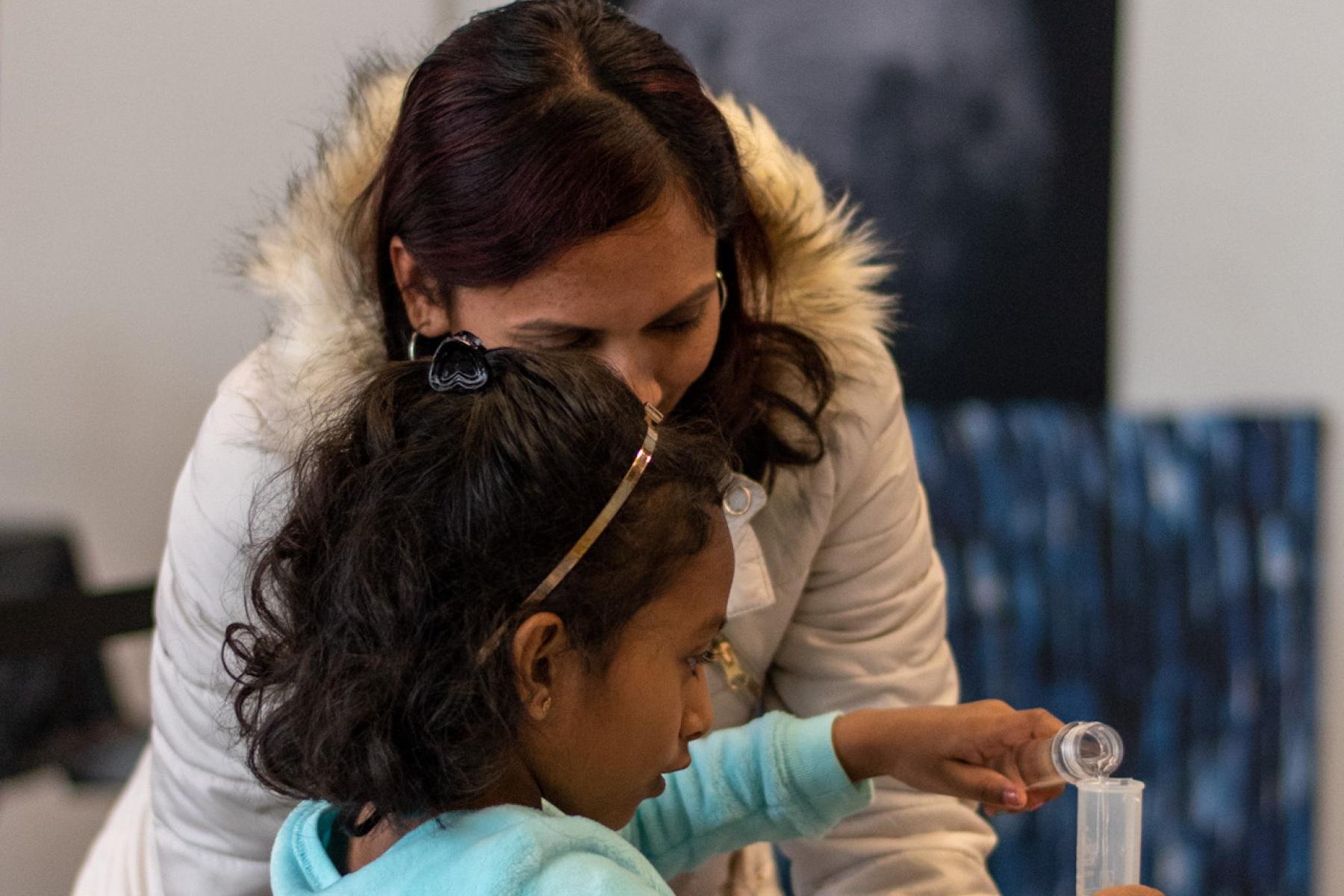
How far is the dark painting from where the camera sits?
7.01ft

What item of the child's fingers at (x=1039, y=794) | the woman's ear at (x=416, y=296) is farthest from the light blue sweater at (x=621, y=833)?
the woman's ear at (x=416, y=296)

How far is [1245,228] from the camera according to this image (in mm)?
2154

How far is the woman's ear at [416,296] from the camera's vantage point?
1.01 meters

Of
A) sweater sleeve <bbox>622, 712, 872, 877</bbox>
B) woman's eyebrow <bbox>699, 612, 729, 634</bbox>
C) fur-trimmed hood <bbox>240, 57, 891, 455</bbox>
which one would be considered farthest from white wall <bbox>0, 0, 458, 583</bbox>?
woman's eyebrow <bbox>699, 612, 729, 634</bbox>

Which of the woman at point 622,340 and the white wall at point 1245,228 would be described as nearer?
the woman at point 622,340

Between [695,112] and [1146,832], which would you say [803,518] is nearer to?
[695,112]

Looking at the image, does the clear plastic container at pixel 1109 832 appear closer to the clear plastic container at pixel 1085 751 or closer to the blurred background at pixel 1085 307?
the clear plastic container at pixel 1085 751

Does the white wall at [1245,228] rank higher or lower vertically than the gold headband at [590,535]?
lower

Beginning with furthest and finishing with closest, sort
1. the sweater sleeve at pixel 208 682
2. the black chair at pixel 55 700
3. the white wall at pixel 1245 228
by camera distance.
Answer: the black chair at pixel 55 700
the white wall at pixel 1245 228
the sweater sleeve at pixel 208 682

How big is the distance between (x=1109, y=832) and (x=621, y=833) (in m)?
0.37

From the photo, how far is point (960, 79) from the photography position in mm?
2150

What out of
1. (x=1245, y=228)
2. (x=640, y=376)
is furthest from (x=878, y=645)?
(x=1245, y=228)

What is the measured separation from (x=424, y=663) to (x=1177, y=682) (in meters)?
1.66

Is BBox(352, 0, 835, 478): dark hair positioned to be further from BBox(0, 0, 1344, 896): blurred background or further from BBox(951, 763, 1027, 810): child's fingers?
BBox(0, 0, 1344, 896): blurred background
